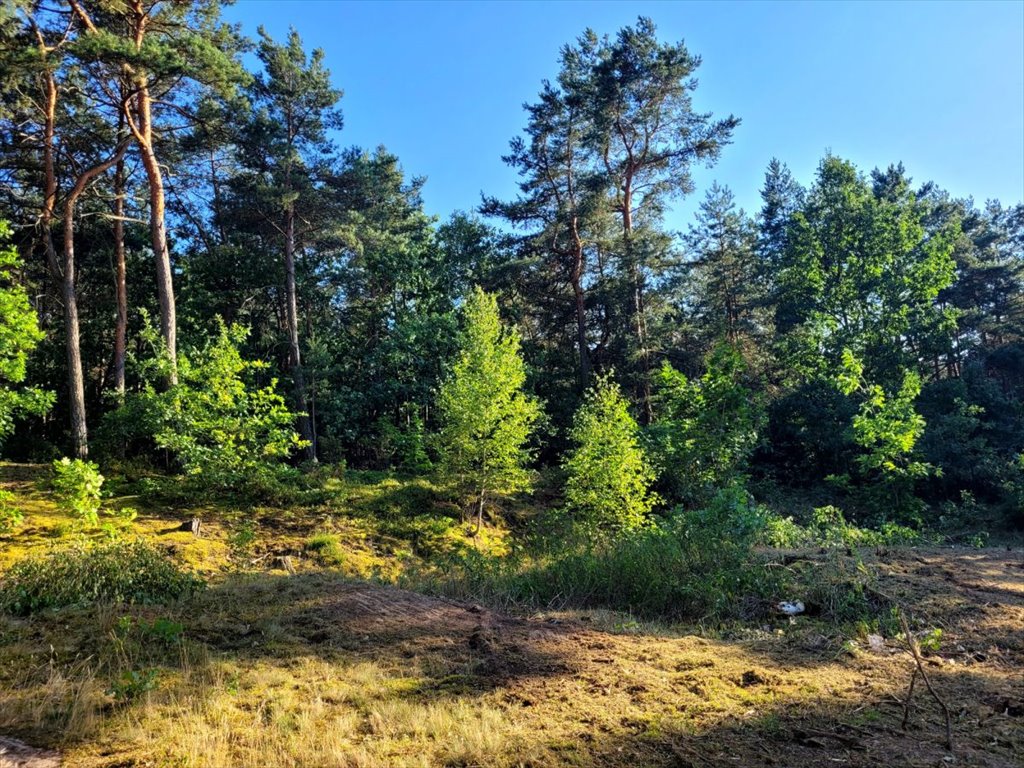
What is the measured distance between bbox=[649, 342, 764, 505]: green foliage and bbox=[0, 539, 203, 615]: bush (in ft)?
46.2

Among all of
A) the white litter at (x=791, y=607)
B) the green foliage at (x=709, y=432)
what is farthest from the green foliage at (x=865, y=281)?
the white litter at (x=791, y=607)

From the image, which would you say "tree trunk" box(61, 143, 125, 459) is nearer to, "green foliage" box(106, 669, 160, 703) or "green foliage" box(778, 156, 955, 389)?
"green foliage" box(106, 669, 160, 703)

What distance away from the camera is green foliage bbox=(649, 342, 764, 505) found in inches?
665

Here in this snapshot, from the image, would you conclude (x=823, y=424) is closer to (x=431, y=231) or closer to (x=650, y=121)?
(x=650, y=121)

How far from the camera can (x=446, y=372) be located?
75.8 feet

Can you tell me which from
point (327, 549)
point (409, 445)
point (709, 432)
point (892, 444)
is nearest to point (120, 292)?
point (409, 445)

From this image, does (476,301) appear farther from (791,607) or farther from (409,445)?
(791,607)

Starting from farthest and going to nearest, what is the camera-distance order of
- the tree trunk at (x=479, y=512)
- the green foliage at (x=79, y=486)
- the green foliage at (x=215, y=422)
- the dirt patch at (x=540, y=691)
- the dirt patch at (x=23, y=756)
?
the tree trunk at (x=479, y=512) < the green foliage at (x=215, y=422) < the green foliage at (x=79, y=486) < the dirt patch at (x=540, y=691) < the dirt patch at (x=23, y=756)

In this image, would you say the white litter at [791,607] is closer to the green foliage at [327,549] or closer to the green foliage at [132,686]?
the green foliage at [132,686]

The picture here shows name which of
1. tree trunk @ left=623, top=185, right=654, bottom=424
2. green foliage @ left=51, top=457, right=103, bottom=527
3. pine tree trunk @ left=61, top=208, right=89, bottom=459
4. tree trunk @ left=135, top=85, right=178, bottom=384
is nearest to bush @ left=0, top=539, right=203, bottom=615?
green foliage @ left=51, top=457, right=103, bottom=527

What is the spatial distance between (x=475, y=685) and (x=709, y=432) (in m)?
14.5

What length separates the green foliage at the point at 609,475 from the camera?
14.5 m

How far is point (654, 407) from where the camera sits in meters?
26.0

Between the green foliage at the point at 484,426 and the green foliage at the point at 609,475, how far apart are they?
5.25 ft
